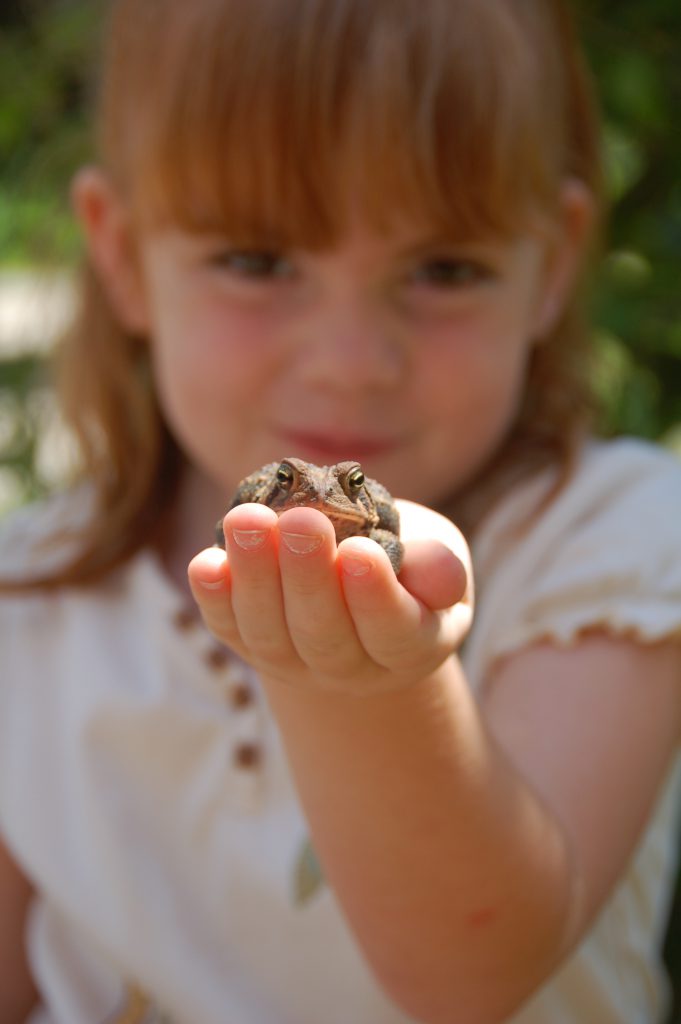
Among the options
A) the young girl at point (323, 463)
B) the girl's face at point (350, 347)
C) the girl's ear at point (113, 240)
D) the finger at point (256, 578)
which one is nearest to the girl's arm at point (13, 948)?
the young girl at point (323, 463)

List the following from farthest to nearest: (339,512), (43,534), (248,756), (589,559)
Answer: (43,534) < (248,756) < (589,559) < (339,512)

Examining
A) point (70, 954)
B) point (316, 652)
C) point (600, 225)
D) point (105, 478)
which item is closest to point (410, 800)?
point (316, 652)

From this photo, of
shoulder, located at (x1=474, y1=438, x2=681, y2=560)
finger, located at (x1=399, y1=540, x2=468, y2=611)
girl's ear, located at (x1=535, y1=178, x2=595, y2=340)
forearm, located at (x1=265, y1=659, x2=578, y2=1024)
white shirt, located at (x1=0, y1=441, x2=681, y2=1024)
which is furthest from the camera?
girl's ear, located at (x1=535, y1=178, x2=595, y2=340)

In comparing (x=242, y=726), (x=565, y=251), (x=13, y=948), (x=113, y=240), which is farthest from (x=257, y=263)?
(x=13, y=948)

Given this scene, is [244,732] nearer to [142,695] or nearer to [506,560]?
[142,695]

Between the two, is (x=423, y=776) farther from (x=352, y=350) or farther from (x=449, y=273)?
(x=449, y=273)

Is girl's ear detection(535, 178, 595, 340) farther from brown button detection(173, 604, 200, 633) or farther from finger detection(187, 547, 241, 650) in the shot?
finger detection(187, 547, 241, 650)

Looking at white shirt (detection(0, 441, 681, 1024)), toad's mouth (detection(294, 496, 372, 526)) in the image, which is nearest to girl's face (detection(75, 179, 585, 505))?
white shirt (detection(0, 441, 681, 1024))
